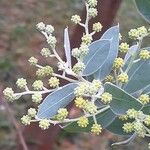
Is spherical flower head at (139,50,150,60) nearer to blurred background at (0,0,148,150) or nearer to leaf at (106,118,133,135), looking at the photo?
leaf at (106,118,133,135)

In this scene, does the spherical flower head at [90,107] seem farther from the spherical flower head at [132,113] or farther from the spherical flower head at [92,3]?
the spherical flower head at [92,3]

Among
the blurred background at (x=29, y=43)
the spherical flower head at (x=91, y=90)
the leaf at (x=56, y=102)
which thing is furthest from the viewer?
the blurred background at (x=29, y=43)

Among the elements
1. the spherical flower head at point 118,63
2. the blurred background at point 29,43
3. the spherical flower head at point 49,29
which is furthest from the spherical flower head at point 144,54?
the blurred background at point 29,43

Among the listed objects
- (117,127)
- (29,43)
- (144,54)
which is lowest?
(117,127)

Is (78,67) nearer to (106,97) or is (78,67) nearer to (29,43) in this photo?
(106,97)

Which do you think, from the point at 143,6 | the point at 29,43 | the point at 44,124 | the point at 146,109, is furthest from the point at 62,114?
the point at 29,43

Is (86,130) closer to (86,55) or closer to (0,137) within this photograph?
(86,55)

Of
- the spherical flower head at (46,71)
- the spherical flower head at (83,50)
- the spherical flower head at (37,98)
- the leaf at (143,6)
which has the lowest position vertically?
the spherical flower head at (37,98)
